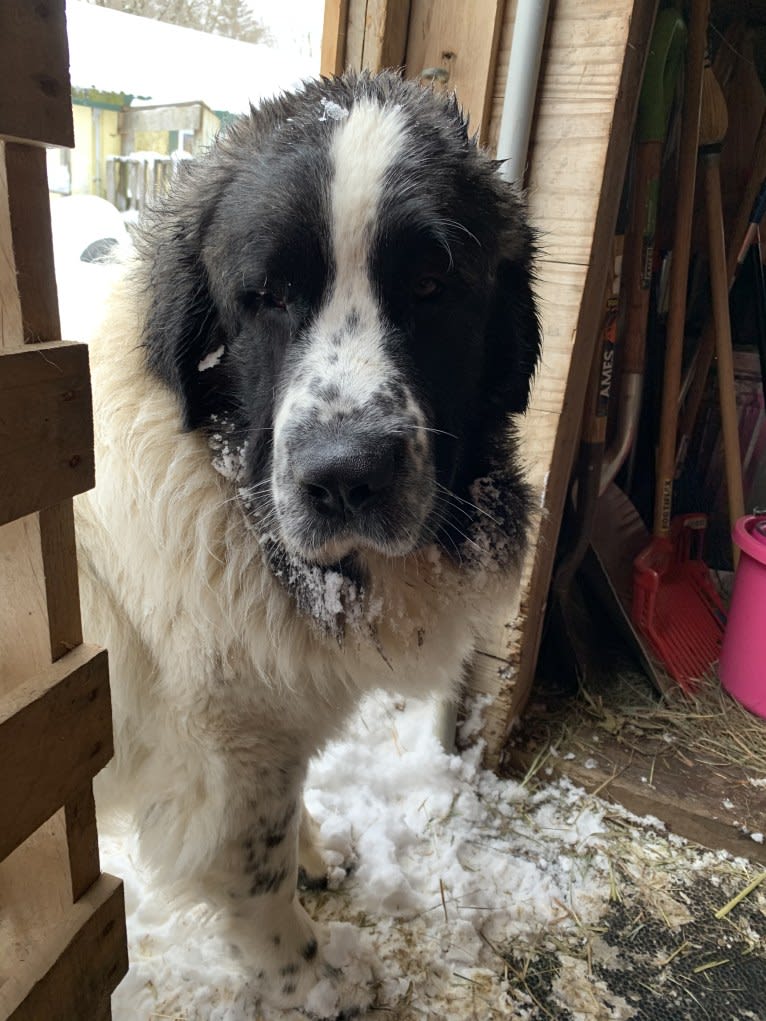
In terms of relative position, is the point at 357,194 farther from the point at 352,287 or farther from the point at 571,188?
the point at 571,188

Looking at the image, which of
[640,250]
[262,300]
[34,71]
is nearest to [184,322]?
[262,300]

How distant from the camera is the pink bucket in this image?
218cm

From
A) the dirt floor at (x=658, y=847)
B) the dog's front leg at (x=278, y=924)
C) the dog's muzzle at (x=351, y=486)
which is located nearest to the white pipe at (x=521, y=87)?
the dog's muzzle at (x=351, y=486)

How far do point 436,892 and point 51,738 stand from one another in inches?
47.4

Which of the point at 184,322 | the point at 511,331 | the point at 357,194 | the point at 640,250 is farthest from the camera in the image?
the point at 640,250

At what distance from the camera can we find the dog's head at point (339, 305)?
3.34 feet

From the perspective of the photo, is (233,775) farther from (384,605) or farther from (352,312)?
(352,312)

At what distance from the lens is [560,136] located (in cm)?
166

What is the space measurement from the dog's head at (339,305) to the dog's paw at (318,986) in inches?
35.0

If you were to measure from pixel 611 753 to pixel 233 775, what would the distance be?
1387mm

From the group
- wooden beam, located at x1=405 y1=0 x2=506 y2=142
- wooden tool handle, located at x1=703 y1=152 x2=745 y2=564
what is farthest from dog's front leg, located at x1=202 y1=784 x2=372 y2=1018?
wooden tool handle, located at x1=703 y1=152 x2=745 y2=564

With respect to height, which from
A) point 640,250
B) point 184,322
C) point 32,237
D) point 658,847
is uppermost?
point 640,250

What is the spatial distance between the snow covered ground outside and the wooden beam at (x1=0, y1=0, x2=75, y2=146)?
1.27 m

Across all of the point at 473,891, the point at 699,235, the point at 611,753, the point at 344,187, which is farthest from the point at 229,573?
the point at 699,235
